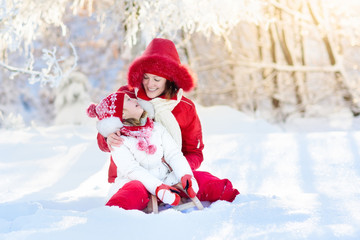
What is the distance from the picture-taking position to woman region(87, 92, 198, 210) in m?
2.38

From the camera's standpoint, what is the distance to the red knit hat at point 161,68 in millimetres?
2646

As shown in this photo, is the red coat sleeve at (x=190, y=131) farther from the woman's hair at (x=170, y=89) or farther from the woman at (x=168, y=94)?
the woman's hair at (x=170, y=89)

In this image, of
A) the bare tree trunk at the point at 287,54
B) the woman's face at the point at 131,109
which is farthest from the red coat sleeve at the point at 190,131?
the bare tree trunk at the point at 287,54

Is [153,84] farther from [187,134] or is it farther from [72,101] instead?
[72,101]

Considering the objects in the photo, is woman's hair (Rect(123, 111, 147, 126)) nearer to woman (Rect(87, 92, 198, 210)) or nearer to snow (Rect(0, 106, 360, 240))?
woman (Rect(87, 92, 198, 210))

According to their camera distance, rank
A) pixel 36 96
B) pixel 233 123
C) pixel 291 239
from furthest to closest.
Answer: pixel 36 96, pixel 233 123, pixel 291 239

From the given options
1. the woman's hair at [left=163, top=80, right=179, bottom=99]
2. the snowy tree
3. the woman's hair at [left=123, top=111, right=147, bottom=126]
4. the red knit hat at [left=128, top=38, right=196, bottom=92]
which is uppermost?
the red knit hat at [left=128, top=38, right=196, bottom=92]

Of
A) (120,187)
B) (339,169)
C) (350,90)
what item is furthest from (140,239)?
(350,90)

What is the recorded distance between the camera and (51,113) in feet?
48.8

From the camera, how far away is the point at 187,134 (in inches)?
111

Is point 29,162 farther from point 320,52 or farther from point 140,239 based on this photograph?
point 320,52

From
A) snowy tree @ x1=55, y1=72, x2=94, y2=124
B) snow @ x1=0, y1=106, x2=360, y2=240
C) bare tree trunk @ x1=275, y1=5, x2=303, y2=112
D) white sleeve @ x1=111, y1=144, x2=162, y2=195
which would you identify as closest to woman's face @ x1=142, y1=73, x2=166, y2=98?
white sleeve @ x1=111, y1=144, x2=162, y2=195

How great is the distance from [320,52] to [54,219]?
10.6 metres

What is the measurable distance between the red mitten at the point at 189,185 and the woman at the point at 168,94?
16cm
